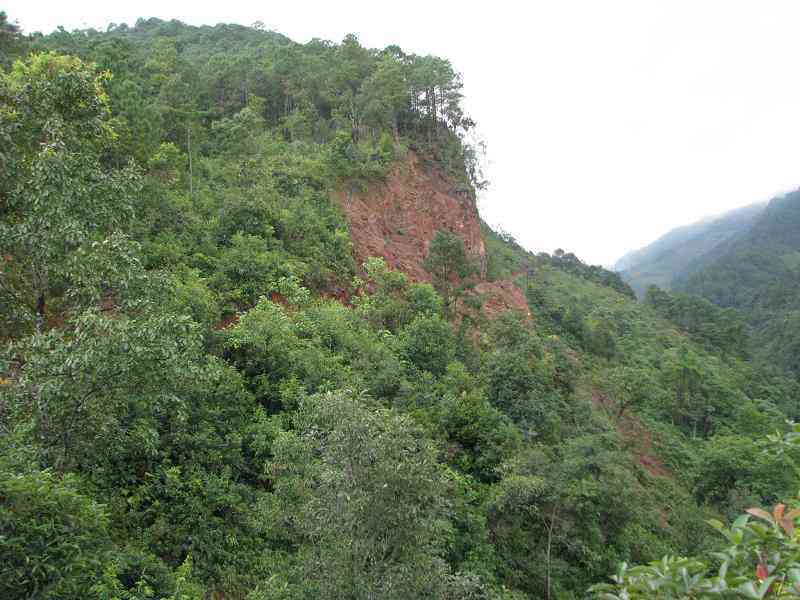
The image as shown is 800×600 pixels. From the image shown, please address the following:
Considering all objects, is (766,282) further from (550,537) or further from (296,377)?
(296,377)

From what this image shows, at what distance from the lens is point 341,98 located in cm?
2452

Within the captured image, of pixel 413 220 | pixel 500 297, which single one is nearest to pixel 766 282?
pixel 500 297

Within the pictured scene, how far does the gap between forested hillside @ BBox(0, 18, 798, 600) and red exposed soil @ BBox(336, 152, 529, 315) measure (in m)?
0.13

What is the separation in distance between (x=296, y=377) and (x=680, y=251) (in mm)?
132694

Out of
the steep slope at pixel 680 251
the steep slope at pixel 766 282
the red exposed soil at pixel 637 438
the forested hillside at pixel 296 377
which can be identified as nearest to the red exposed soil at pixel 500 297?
the forested hillside at pixel 296 377

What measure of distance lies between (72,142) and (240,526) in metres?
5.33

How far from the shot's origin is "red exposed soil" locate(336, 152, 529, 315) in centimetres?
2025

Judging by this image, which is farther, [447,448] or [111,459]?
[447,448]

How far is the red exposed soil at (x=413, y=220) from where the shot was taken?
2025cm

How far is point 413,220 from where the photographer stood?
75.7 ft

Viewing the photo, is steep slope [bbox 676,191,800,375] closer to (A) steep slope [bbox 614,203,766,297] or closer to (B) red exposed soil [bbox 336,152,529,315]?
(A) steep slope [bbox 614,203,766,297]

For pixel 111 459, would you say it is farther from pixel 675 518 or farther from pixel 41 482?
pixel 675 518

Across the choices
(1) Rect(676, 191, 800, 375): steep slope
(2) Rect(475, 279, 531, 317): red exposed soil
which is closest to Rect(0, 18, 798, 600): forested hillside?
(2) Rect(475, 279, 531, 317): red exposed soil

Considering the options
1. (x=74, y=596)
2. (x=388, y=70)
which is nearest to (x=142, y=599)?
(x=74, y=596)
